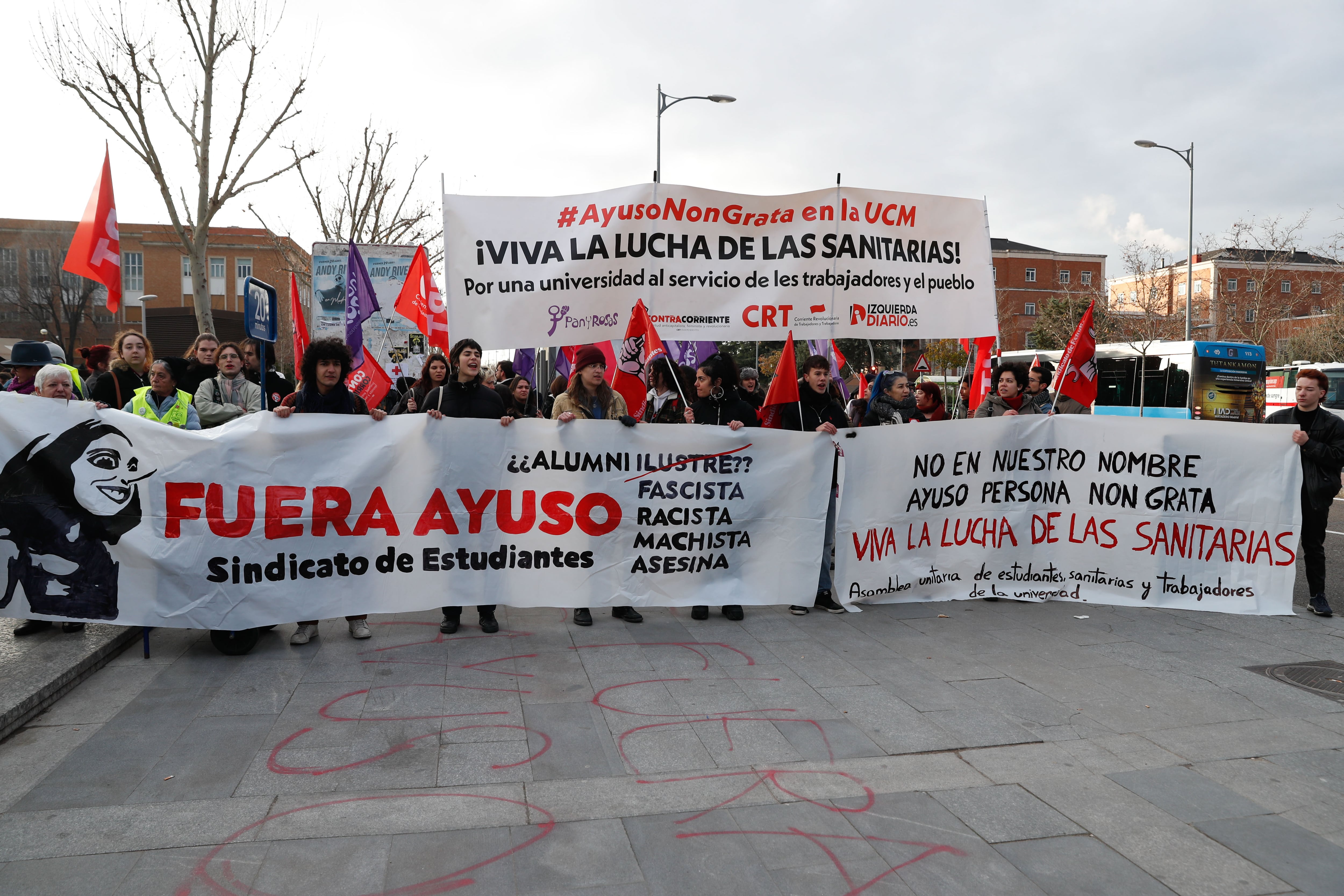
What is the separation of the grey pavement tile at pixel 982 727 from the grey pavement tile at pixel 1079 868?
35.0 inches

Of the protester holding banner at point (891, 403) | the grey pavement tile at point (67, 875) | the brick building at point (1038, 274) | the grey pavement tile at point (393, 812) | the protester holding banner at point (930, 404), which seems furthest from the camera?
the brick building at point (1038, 274)

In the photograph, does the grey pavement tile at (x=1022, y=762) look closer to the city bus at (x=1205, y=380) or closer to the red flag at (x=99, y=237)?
the red flag at (x=99, y=237)

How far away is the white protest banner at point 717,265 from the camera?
6.55 metres

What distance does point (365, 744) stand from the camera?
13.1 feet

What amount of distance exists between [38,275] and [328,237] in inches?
1460

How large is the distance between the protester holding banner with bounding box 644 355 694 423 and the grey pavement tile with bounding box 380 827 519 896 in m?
3.74

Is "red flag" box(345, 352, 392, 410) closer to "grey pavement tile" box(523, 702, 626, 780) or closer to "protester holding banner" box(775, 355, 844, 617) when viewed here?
"protester holding banner" box(775, 355, 844, 617)

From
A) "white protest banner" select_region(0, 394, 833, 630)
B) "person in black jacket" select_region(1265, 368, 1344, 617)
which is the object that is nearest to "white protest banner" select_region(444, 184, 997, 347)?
"white protest banner" select_region(0, 394, 833, 630)

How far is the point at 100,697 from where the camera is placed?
15.1ft

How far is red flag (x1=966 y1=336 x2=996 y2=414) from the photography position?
10.1 meters

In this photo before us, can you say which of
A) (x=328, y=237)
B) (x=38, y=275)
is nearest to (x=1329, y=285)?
(x=328, y=237)

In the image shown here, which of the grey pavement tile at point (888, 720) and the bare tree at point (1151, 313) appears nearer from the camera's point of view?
the grey pavement tile at point (888, 720)

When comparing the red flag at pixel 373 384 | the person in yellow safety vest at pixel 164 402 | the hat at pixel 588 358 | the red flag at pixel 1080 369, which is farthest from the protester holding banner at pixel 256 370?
the red flag at pixel 1080 369

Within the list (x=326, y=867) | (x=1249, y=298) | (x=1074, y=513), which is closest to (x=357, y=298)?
(x=1074, y=513)
